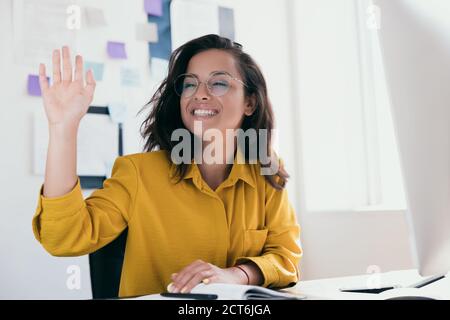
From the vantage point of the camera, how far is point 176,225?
997mm

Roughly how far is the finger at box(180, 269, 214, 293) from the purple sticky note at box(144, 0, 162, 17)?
5.33 ft

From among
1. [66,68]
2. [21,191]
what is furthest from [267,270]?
[21,191]

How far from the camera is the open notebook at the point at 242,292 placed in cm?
61

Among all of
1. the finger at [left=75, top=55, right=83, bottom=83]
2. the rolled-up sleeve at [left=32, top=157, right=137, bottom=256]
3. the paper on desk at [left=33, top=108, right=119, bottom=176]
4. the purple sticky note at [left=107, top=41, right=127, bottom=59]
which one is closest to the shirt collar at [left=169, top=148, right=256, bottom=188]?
the rolled-up sleeve at [left=32, top=157, right=137, bottom=256]

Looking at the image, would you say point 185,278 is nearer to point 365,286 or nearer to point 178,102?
point 365,286

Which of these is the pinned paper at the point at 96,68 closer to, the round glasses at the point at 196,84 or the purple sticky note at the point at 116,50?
the purple sticky note at the point at 116,50

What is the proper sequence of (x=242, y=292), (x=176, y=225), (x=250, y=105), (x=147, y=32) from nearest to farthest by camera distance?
(x=242, y=292) < (x=176, y=225) < (x=250, y=105) < (x=147, y=32)

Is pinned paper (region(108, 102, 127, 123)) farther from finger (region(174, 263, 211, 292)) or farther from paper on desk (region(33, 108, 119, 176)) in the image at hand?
finger (region(174, 263, 211, 292))

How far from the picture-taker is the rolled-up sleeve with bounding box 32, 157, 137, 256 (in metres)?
0.80

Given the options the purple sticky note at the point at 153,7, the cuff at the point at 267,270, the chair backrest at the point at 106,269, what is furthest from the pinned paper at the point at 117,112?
the cuff at the point at 267,270

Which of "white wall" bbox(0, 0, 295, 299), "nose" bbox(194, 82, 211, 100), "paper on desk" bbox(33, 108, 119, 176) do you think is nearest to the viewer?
"nose" bbox(194, 82, 211, 100)

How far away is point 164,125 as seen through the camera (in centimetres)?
117

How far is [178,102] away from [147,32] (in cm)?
104

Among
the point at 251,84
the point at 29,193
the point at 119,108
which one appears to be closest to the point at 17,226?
the point at 29,193
